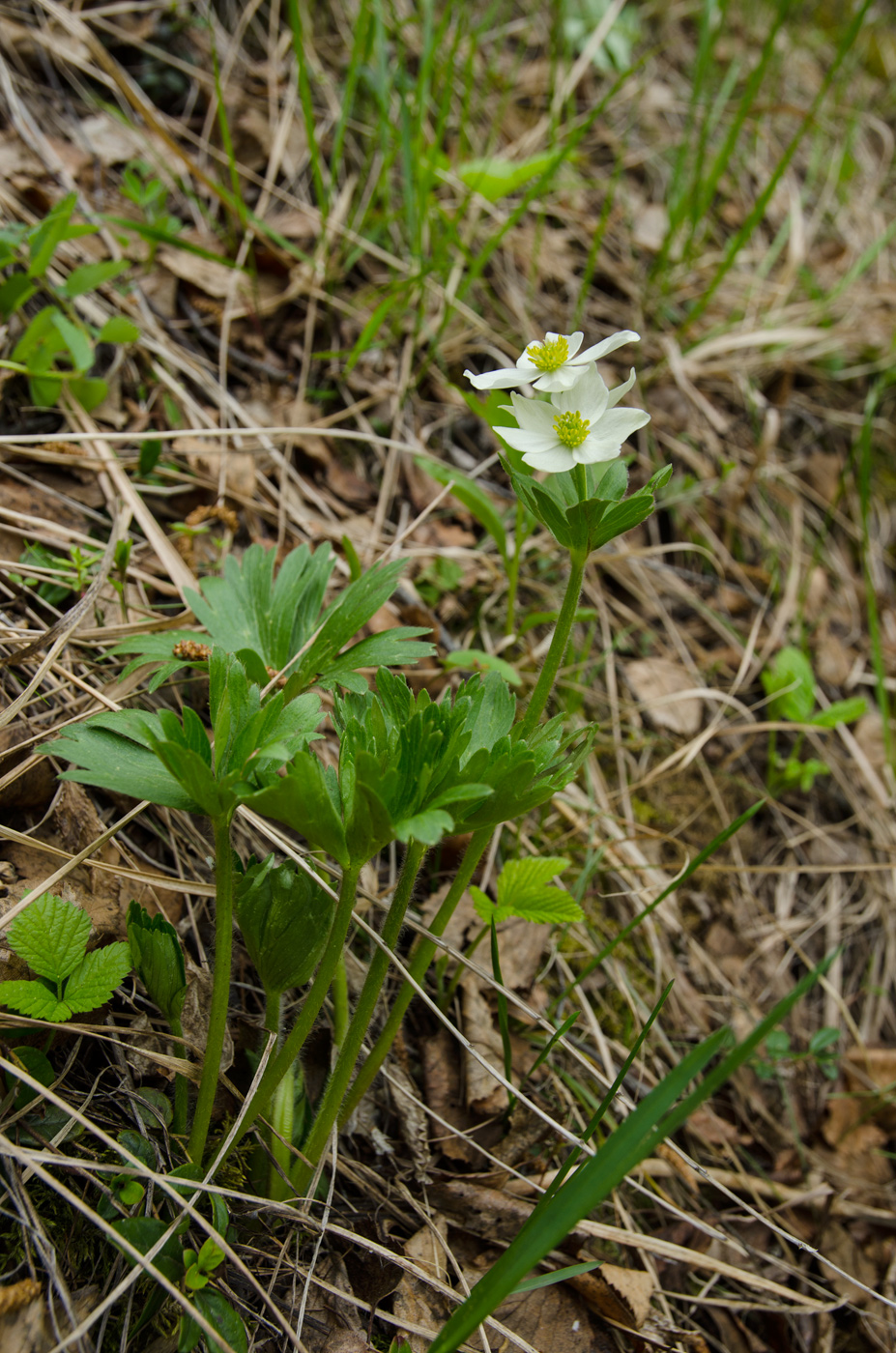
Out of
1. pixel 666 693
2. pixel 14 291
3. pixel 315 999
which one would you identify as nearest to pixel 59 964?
pixel 315 999

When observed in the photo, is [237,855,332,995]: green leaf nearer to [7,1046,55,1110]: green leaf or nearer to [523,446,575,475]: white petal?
[7,1046,55,1110]: green leaf

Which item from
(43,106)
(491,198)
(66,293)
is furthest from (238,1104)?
(43,106)

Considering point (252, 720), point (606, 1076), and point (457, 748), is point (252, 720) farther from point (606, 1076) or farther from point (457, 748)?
point (606, 1076)

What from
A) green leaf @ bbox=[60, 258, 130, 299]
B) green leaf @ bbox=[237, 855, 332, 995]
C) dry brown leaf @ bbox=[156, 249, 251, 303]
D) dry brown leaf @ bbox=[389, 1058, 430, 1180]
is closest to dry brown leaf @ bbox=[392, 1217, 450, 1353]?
dry brown leaf @ bbox=[389, 1058, 430, 1180]

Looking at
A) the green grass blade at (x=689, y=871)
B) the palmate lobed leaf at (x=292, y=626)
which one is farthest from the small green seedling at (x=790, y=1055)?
the palmate lobed leaf at (x=292, y=626)

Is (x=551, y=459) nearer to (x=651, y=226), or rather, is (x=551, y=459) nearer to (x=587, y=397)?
(x=587, y=397)

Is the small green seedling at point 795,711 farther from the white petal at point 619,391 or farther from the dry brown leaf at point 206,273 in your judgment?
the dry brown leaf at point 206,273

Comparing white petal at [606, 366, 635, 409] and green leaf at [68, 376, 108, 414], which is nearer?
white petal at [606, 366, 635, 409]
